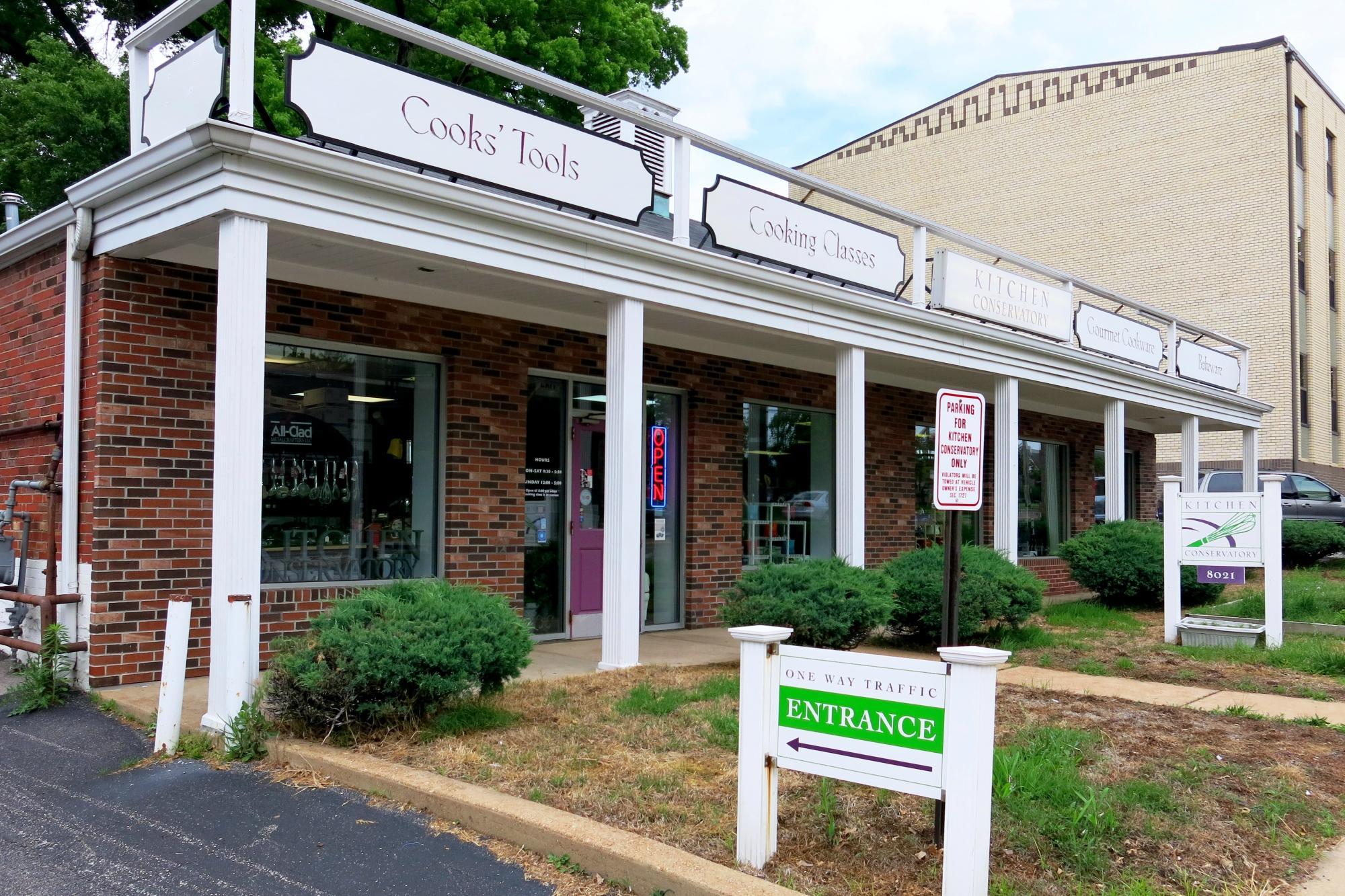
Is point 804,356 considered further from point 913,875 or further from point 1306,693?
point 913,875

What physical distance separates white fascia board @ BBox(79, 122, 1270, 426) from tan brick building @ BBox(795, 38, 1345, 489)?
1931 centimetres

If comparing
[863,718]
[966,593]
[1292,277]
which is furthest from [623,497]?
[1292,277]

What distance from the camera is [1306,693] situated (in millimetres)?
7961

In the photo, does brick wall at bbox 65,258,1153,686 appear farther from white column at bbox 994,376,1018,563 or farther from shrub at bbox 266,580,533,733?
white column at bbox 994,376,1018,563

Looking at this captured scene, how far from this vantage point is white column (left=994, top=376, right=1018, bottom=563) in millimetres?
12789

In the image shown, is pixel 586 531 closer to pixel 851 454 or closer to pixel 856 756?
pixel 851 454

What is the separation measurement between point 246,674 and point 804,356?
26.3 ft

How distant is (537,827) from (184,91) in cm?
503

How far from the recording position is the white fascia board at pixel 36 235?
24.8ft

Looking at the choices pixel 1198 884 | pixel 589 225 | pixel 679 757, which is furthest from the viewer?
pixel 589 225

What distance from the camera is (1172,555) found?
10.6 metres

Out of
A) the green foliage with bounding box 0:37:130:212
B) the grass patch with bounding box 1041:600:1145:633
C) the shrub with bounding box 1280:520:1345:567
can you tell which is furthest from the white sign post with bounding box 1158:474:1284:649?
the green foliage with bounding box 0:37:130:212

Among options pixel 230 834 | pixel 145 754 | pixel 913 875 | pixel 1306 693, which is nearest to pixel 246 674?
pixel 145 754

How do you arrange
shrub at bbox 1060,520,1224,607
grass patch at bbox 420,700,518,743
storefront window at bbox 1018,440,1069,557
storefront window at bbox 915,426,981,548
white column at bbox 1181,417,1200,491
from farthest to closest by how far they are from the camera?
storefront window at bbox 1018,440,1069,557
white column at bbox 1181,417,1200,491
storefront window at bbox 915,426,981,548
shrub at bbox 1060,520,1224,607
grass patch at bbox 420,700,518,743
